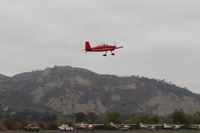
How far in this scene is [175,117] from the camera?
560 feet

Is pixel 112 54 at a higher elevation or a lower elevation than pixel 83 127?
higher

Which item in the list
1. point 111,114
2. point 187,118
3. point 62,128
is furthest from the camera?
point 111,114

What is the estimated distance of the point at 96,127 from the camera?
112375mm

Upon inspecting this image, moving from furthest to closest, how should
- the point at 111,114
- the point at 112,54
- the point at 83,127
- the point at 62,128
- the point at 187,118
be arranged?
the point at 111,114 < the point at 187,118 < the point at 83,127 < the point at 62,128 < the point at 112,54

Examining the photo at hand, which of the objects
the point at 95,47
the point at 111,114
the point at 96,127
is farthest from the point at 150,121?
the point at 95,47

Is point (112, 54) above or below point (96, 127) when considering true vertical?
above

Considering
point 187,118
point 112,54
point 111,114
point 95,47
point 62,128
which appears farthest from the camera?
point 111,114

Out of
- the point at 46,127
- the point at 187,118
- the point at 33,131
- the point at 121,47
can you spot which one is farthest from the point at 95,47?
the point at 187,118

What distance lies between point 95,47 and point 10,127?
44.4 m

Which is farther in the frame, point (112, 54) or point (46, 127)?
point (46, 127)

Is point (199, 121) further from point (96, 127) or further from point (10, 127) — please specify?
point (10, 127)

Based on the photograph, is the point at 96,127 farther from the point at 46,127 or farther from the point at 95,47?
the point at 95,47

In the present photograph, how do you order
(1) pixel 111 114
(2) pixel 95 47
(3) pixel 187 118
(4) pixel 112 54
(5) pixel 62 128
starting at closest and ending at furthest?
(4) pixel 112 54 → (2) pixel 95 47 → (5) pixel 62 128 → (3) pixel 187 118 → (1) pixel 111 114

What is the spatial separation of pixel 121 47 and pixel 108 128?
4739 cm
